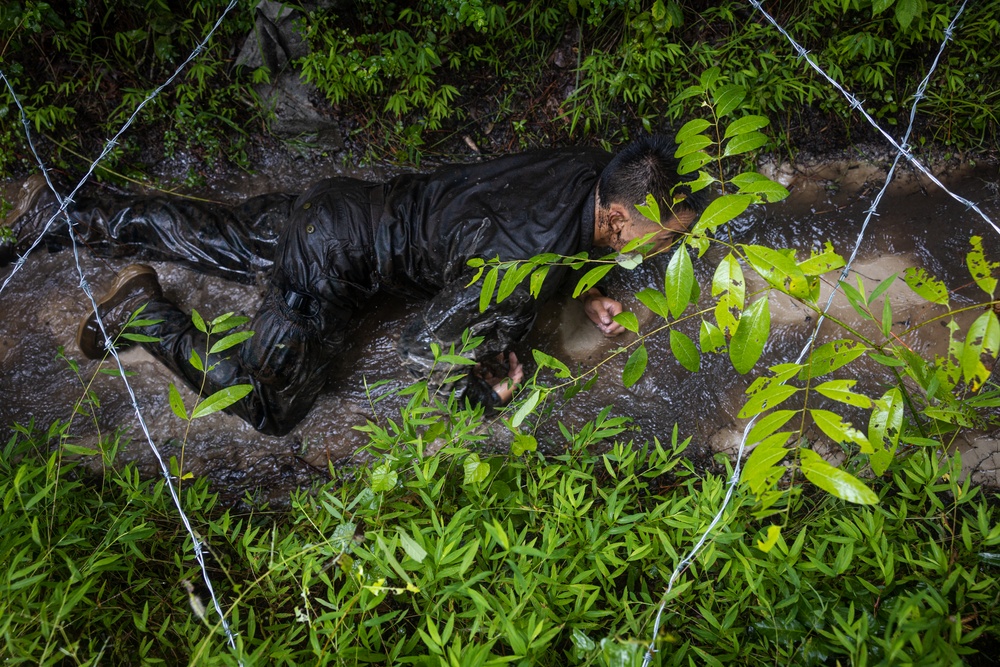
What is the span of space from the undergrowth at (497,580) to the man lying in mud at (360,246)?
0.80 m

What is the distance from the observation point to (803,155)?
148 inches

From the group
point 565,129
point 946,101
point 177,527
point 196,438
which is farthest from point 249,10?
point 946,101

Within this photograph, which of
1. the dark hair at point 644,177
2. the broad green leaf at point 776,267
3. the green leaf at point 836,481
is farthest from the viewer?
the dark hair at point 644,177

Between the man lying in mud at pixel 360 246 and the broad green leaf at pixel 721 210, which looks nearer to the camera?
the broad green leaf at pixel 721 210

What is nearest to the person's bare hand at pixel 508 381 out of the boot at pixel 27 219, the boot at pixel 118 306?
the boot at pixel 118 306

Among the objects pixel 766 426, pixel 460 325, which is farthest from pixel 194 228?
pixel 766 426

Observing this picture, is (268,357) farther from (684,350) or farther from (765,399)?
(765,399)

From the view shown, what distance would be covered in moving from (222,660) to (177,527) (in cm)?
87

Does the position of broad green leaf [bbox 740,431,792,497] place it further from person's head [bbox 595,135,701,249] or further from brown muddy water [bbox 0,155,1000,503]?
brown muddy water [bbox 0,155,1000,503]

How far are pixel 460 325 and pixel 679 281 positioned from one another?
1449mm

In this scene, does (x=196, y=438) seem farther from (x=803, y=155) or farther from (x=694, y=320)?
(x=803, y=155)

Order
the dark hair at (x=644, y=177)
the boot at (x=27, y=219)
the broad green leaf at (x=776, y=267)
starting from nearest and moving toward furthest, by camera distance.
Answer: the broad green leaf at (x=776, y=267) < the dark hair at (x=644, y=177) < the boot at (x=27, y=219)

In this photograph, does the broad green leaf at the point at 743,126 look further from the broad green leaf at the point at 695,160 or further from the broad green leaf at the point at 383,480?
the broad green leaf at the point at 383,480

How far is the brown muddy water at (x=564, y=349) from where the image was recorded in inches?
132
